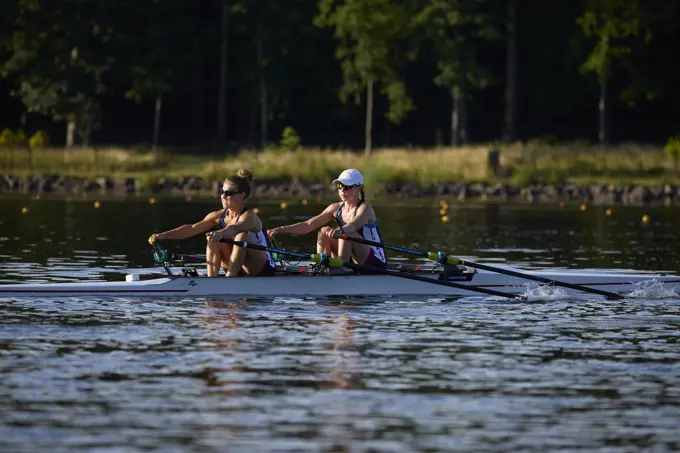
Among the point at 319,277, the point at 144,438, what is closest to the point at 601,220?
the point at 319,277

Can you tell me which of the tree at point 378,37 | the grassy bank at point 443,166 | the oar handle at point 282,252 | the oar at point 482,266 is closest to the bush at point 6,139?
the grassy bank at point 443,166

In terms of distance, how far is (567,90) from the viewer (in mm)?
77875

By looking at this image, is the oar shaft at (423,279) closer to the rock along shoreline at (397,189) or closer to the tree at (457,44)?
the rock along shoreline at (397,189)

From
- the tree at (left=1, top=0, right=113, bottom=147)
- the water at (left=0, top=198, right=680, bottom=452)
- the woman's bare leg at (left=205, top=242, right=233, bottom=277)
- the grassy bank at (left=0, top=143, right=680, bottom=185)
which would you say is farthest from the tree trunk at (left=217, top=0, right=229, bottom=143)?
the woman's bare leg at (left=205, top=242, right=233, bottom=277)

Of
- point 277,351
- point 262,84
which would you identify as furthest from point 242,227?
point 262,84

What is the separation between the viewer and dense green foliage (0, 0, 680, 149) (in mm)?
68750

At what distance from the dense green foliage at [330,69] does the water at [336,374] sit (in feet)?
153

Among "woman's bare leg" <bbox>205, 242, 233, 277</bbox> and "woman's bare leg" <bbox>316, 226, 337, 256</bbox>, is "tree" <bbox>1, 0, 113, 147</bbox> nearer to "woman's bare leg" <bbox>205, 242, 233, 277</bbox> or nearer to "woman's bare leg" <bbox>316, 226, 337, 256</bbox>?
"woman's bare leg" <bbox>316, 226, 337, 256</bbox>

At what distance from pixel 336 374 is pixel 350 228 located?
6.48m

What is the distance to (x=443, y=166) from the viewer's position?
182ft

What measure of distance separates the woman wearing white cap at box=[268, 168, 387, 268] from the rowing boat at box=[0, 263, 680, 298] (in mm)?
391

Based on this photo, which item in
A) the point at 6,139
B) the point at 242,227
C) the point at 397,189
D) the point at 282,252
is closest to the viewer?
the point at 282,252

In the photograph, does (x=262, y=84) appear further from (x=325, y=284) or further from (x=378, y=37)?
(x=325, y=284)

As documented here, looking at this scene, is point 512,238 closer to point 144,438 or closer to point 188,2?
point 144,438
